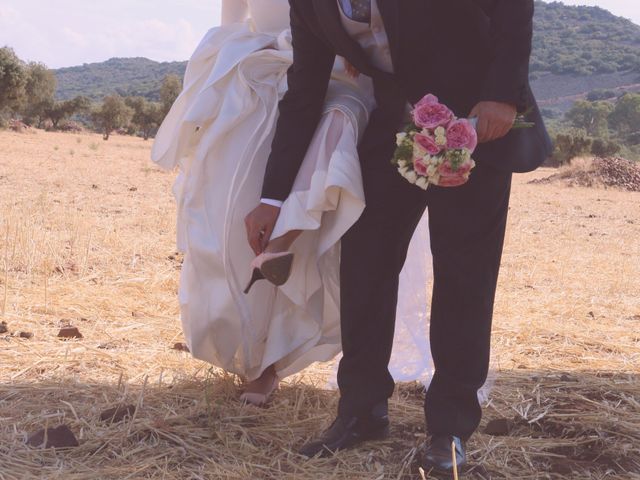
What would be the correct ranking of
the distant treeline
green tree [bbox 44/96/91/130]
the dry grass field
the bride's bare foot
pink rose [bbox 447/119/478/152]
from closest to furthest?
pink rose [bbox 447/119/478/152] → the dry grass field → the bride's bare foot → the distant treeline → green tree [bbox 44/96/91/130]

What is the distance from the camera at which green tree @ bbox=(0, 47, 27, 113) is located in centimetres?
3481

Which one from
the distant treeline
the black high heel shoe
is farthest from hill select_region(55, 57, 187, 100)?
the black high heel shoe

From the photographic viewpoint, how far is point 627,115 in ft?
262

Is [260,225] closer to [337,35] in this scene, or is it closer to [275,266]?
[275,266]

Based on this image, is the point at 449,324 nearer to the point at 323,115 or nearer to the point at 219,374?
the point at 323,115

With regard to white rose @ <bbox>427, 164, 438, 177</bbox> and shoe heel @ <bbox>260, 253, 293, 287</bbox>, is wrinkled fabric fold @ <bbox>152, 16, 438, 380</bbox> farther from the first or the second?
white rose @ <bbox>427, 164, 438, 177</bbox>

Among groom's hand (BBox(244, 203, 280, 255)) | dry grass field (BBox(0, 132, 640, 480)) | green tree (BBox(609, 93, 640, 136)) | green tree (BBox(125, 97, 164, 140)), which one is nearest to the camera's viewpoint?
dry grass field (BBox(0, 132, 640, 480))

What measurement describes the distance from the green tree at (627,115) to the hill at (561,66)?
21.6 metres

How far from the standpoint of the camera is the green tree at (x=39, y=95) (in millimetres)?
48506

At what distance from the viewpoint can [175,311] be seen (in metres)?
4.98

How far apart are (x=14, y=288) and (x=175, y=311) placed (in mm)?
1015

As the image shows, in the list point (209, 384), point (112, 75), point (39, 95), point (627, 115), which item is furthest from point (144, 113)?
point (112, 75)

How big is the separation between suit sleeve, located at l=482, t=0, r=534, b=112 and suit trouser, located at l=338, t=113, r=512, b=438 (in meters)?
0.27

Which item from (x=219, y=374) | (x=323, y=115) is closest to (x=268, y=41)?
(x=323, y=115)
